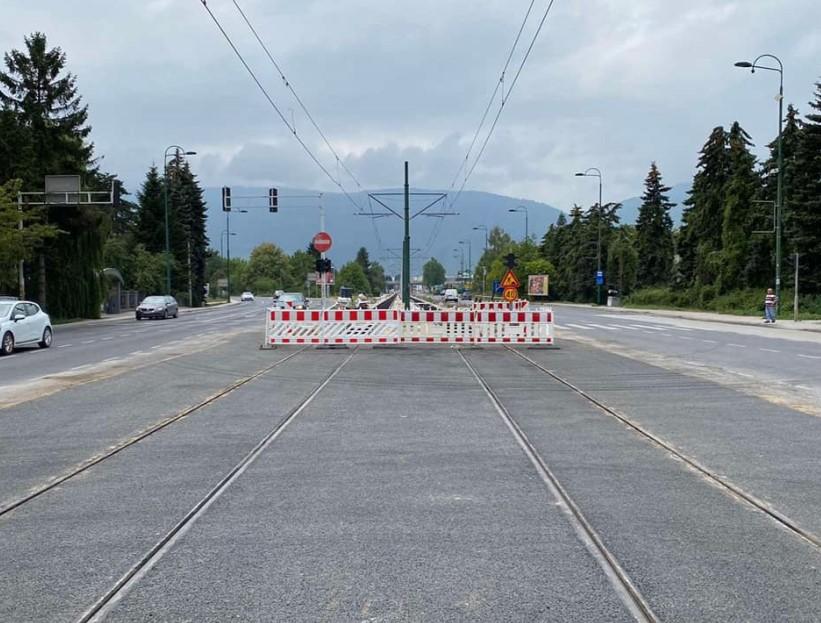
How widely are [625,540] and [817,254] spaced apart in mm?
47007

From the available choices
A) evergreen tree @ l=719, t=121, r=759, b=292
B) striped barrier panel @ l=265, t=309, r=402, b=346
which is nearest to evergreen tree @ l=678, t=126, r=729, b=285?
evergreen tree @ l=719, t=121, r=759, b=292

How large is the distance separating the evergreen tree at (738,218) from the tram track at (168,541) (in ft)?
178

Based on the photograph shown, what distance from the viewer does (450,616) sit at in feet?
14.3

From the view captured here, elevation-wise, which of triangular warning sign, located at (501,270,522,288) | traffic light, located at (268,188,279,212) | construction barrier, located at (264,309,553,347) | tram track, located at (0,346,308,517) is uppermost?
traffic light, located at (268,188,279,212)

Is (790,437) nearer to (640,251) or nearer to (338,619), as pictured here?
(338,619)

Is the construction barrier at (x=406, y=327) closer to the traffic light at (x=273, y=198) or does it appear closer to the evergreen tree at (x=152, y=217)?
the traffic light at (x=273, y=198)

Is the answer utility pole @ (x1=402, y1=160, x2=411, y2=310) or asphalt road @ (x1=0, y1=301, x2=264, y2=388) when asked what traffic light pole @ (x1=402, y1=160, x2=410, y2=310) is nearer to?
utility pole @ (x1=402, y1=160, x2=411, y2=310)

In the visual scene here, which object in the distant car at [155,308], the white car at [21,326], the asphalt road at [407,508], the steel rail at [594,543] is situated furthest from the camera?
the distant car at [155,308]

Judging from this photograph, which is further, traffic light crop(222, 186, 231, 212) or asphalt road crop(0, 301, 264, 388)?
traffic light crop(222, 186, 231, 212)

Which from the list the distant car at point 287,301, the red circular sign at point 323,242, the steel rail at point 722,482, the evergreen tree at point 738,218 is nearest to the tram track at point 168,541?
the steel rail at point 722,482

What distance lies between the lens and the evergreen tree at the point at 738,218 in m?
58.6

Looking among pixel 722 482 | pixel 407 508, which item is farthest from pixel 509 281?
pixel 407 508

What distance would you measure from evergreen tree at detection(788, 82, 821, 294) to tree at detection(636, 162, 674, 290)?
1219 inches

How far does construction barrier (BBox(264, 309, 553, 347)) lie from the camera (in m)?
24.9
